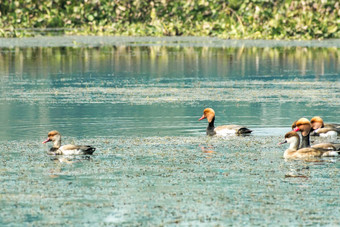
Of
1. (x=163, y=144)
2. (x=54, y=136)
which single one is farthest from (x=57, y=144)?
(x=163, y=144)

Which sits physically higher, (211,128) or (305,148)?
(305,148)

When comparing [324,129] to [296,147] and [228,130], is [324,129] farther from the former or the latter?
[296,147]

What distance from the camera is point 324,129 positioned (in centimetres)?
1416

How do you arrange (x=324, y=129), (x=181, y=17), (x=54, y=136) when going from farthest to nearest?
1. (x=181, y=17)
2. (x=324, y=129)
3. (x=54, y=136)

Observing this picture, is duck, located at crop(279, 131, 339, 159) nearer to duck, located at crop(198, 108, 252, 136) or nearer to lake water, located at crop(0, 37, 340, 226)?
lake water, located at crop(0, 37, 340, 226)

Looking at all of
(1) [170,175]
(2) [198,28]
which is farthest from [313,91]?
(2) [198,28]

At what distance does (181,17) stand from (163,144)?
36618mm

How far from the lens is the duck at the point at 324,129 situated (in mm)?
14156

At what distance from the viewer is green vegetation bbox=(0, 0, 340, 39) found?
44.0 m

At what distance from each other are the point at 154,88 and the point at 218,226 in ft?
47.4

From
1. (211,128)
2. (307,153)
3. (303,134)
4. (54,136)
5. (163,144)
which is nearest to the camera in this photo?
(307,153)

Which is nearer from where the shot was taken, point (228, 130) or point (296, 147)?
point (296, 147)

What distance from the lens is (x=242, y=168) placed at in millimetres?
11164

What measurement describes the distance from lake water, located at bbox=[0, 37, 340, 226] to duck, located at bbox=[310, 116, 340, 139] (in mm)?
583
